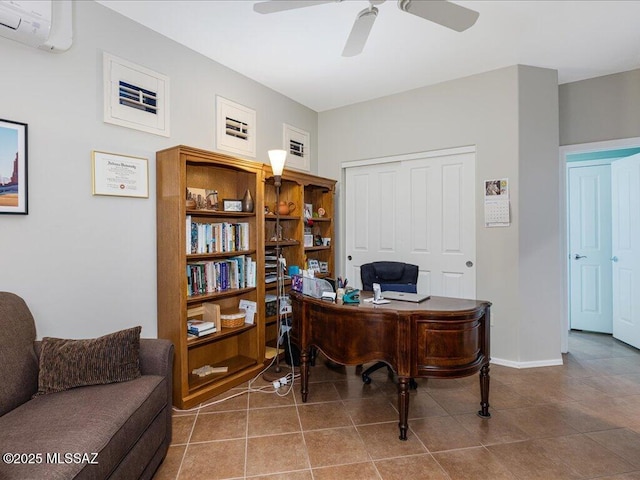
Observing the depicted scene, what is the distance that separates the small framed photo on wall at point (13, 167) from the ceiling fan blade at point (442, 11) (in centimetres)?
225

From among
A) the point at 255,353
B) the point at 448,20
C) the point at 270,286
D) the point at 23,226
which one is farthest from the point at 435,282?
the point at 23,226

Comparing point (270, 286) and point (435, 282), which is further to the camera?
point (435, 282)

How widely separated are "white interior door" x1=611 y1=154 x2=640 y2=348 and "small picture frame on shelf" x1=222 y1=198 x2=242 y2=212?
13.5 feet

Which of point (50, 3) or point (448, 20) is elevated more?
point (50, 3)

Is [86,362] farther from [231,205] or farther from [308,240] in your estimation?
[308,240]

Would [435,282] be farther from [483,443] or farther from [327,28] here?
[327,28]

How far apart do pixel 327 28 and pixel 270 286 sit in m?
2.29

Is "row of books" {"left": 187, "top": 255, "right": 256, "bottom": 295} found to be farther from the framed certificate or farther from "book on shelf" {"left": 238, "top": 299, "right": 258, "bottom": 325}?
the framed certificate

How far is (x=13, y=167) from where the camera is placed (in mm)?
1958

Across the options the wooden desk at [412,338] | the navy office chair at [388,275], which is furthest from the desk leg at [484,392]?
the navy office chair at [388,275]

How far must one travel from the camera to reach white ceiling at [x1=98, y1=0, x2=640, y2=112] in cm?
244

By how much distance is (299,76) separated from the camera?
3498 mm

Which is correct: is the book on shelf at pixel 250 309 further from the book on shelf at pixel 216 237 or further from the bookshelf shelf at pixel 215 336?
the book on shelf at pixel 216 237

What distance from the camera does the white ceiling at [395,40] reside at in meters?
2.44
